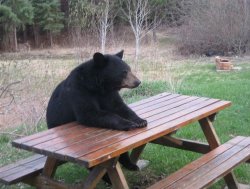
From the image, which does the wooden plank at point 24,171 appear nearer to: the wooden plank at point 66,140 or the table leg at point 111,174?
the wooden plank at point 66,140

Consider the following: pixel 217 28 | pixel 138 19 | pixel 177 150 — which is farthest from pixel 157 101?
pixel 138 19

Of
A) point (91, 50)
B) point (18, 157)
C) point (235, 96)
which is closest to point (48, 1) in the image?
point (91, 50)

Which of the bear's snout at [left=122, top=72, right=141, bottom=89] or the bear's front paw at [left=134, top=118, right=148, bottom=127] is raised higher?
the bear's snout at [left=122, top=72, right=141, bottom=89]

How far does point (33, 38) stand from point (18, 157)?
29.6 m

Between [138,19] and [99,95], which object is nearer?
[99,95]

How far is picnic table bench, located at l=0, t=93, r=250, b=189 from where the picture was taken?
2.74m

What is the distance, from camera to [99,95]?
10.8 feet

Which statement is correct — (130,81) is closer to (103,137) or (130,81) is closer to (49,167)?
(103,137)

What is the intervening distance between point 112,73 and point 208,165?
1.13m

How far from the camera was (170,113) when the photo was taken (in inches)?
144

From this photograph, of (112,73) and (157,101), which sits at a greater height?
(112,73)

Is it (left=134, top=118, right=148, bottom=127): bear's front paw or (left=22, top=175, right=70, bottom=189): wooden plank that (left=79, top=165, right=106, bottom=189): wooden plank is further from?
(left=134, top=118, right=148, bottom=127): bear's front paw

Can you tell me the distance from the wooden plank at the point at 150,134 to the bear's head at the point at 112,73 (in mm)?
401

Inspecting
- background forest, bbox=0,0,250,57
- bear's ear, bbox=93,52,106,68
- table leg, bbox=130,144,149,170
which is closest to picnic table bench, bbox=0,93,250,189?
table leg, bbox=130,144,149,170
